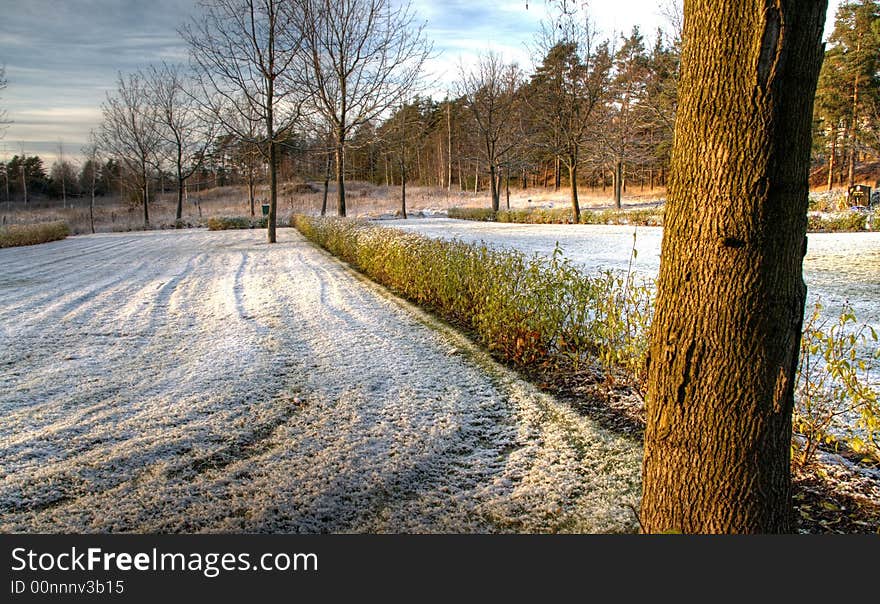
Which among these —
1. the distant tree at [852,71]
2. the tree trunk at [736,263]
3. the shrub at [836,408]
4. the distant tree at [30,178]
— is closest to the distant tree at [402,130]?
the shrub at [836,408]

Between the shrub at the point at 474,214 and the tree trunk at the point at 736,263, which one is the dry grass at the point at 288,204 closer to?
the shrub at the point at 474,214

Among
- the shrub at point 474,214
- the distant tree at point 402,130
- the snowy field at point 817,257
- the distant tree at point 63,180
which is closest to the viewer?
the snowy field at point 817,257

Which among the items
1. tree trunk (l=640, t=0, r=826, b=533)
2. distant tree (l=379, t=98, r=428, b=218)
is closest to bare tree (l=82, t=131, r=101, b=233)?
distant tree (l=379, t=98, r=428, b=218)

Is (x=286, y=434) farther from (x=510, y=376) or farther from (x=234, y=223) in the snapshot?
(x=234, y=223)

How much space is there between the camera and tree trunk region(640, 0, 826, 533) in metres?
1.70

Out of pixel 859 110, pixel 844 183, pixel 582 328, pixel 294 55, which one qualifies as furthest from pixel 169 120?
pixel 844 183

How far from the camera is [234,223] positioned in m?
26.9

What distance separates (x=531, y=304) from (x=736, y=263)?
10.3ft

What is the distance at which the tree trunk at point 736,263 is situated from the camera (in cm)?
170

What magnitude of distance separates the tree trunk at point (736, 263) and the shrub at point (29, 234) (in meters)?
22.3

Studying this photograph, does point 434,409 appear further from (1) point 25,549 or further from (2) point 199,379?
(1) point 25,549

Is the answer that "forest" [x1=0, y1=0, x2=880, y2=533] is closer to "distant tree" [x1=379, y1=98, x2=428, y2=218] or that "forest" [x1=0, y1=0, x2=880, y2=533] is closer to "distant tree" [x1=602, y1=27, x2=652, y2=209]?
"distant tree" [x1=379, y1=98, x2=428, y2=218]

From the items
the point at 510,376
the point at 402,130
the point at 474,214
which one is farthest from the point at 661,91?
the point at 510,376

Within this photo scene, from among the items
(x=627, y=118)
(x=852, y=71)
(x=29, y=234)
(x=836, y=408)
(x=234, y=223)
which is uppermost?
(x=852, y=71)
